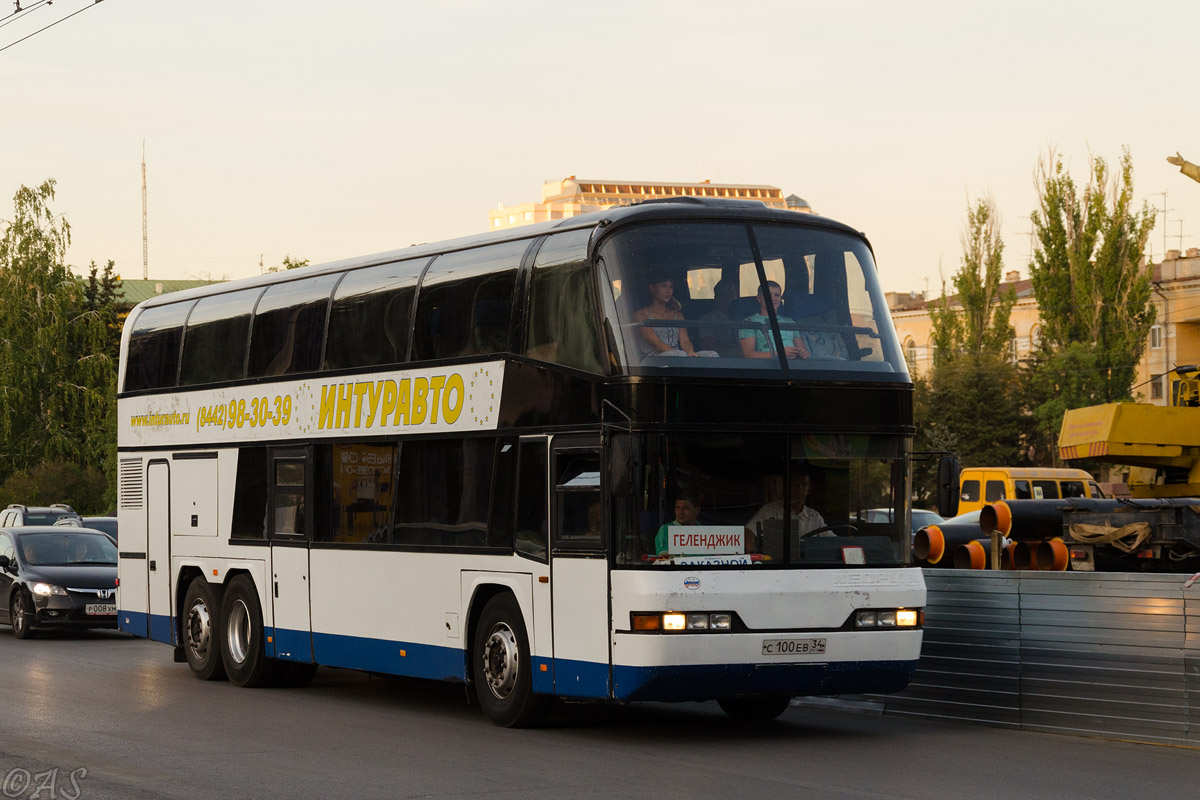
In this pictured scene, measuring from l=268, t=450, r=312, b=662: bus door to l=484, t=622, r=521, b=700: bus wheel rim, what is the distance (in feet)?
10.0

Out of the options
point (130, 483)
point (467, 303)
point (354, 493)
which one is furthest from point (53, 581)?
point (467, 303)

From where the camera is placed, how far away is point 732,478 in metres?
12.2

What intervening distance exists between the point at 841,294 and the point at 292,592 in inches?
247

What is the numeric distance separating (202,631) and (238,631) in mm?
790

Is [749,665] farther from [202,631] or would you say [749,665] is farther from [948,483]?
[202,631]

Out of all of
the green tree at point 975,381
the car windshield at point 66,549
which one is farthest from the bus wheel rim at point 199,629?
the green tree at point 975,381

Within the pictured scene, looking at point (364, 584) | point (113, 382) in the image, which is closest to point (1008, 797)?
point (364, 584)

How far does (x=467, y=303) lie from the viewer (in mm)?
13906

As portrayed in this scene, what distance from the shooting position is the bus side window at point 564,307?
40.6ft

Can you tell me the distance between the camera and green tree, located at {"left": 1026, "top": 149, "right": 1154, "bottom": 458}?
65312 millimetres

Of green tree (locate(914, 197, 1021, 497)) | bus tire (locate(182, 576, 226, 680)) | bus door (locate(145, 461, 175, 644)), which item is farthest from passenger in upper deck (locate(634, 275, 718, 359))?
green tree (locate(914, 197, 1021, 497))
